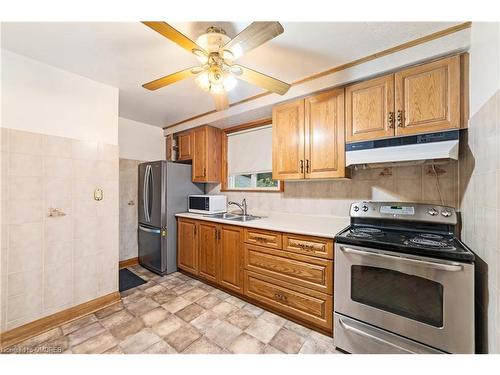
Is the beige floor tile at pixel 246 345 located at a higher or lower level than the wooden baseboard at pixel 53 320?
lower

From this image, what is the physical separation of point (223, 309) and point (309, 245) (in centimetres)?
113

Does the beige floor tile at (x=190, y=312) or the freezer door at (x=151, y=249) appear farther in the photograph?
the freezer door at (x=151, y=249)

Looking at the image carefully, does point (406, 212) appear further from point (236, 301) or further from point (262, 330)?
point (236, 301)

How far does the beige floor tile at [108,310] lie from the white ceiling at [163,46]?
2.35m

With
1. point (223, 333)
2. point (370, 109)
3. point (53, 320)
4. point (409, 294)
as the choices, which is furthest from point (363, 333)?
point (53, 320)

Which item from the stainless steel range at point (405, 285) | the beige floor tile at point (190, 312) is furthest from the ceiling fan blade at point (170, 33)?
the beige floor tile at point (190, 312)

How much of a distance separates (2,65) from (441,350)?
12.1 feet

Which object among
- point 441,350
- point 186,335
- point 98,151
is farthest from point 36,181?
point 441,350

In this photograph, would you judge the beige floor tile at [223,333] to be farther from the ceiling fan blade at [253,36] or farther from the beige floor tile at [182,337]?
the ceiling fan blade at [253,36]

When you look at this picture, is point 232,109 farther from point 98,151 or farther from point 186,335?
point 186,335

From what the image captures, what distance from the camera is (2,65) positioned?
1.61 metres

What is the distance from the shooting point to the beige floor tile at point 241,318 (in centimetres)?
185

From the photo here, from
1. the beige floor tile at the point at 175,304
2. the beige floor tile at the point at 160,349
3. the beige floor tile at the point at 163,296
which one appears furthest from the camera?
the beige floor tile at the point at 163,296
